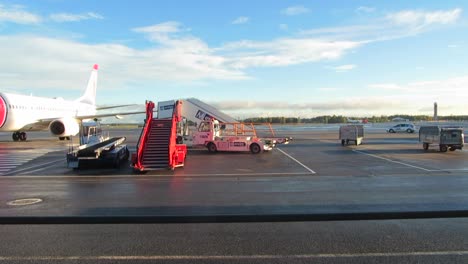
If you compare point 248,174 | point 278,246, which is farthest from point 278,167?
point 278,246

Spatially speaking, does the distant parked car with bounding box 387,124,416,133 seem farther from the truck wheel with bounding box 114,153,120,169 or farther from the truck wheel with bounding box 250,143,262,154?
the truck wheel with bounding box 114,153,120,169

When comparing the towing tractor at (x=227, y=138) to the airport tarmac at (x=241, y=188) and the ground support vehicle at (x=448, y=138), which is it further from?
the ground support vehicle at (x=448, y=138)

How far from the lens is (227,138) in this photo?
24828mm

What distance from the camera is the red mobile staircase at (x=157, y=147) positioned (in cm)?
1574

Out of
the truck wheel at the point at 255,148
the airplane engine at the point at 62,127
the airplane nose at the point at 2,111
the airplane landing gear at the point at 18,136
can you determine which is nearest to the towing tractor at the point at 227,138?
the truck wheel at the point at 255,148

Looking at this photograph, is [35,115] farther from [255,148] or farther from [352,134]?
[352,134]

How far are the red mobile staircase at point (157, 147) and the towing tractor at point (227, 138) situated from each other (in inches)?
216

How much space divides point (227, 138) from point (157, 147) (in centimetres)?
844

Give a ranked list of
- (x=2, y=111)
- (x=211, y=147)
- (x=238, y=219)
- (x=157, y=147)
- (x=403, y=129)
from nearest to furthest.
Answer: (x=238, y=219) < (x=157, y=147) < (x=211, y=147) < (x=2, y=111) < (x=403, y=129)

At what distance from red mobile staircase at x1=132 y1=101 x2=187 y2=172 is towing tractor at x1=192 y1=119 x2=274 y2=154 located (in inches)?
216

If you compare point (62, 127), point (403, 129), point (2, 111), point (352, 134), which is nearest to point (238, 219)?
point (352, 134)

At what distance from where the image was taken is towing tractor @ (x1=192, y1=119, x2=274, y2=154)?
24172 mm

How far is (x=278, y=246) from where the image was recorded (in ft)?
19.5

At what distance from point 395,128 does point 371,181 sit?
158 feet
